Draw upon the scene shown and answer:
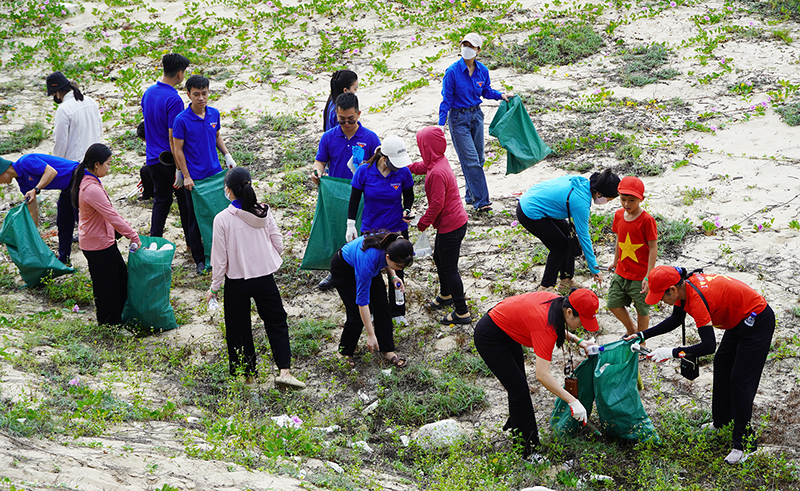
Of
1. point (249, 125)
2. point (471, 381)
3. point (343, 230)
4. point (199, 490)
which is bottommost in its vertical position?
point (471, 381)

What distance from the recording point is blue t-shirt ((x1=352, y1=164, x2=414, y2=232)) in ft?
→ 16.1

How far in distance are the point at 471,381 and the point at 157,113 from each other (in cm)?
382

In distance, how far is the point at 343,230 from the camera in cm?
559

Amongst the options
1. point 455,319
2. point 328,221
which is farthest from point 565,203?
point 328,221

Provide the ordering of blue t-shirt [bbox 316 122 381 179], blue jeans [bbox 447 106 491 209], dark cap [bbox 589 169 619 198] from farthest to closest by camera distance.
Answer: blue jeans [bbox 447 106 491 209], blue t-shirt [bbox 316 122 381 179], dark cap [bbox 589 169 619 198]

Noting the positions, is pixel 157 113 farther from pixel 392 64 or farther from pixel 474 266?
pixel 392 64

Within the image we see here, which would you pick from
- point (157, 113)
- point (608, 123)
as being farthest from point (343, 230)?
point (608, 123)

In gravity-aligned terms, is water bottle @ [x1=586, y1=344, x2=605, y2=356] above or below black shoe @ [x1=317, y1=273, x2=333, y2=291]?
above

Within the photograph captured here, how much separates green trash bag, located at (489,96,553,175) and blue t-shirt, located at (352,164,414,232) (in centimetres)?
195

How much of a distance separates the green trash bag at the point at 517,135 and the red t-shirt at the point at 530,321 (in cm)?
322

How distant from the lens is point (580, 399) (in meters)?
3.90

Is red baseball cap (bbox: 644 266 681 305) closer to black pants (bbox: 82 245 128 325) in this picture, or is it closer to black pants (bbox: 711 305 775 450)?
black pants (bbox: 711 305 775 450)

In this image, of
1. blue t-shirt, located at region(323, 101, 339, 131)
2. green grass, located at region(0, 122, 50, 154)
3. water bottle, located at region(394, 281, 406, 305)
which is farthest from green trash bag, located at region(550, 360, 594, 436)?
green grass, located at region(0, 122, 50, 154)

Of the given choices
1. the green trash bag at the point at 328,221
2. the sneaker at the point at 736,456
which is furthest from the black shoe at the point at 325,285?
the sneaker at the point at 736,456
